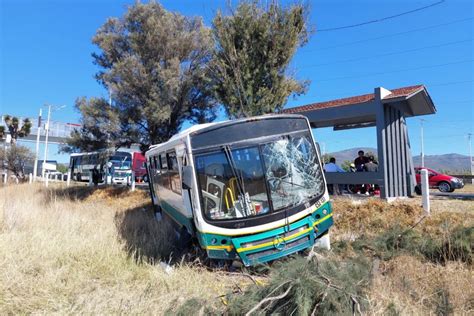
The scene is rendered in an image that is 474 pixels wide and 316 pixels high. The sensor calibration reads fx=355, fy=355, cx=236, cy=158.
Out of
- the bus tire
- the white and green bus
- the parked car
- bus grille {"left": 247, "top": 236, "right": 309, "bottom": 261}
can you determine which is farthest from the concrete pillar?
the parked car

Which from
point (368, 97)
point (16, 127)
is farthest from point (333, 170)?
point (16, 127)

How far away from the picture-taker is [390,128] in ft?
41.3

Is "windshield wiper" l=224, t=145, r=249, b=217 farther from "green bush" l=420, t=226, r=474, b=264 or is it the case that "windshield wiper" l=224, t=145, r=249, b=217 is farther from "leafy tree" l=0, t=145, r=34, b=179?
"leafy tree" l=0, t=145, r=34, b=179

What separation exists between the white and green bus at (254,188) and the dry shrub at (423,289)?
1.53 metres

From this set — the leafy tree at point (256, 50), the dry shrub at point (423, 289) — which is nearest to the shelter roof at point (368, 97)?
the leafy tree at point (256, 50)

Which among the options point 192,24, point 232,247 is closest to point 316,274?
point 232,247

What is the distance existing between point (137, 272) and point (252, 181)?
8.11 feet

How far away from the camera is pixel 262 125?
21.2ft

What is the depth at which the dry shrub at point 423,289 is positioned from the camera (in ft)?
13.1

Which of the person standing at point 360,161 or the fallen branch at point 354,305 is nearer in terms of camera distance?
the fallen branch at point 354,305

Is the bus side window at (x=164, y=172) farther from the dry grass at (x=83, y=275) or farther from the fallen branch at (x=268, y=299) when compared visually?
the fallen branch at (x=268, y=299)

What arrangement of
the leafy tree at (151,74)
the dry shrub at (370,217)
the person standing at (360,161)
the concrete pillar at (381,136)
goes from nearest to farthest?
the dry shrub at (370,217), the concrete pillar at (381,136), the person standing at (360,161), the leafy tree at (151,74)

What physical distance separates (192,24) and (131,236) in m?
12.1

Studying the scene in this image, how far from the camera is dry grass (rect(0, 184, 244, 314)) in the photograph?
450 cm
